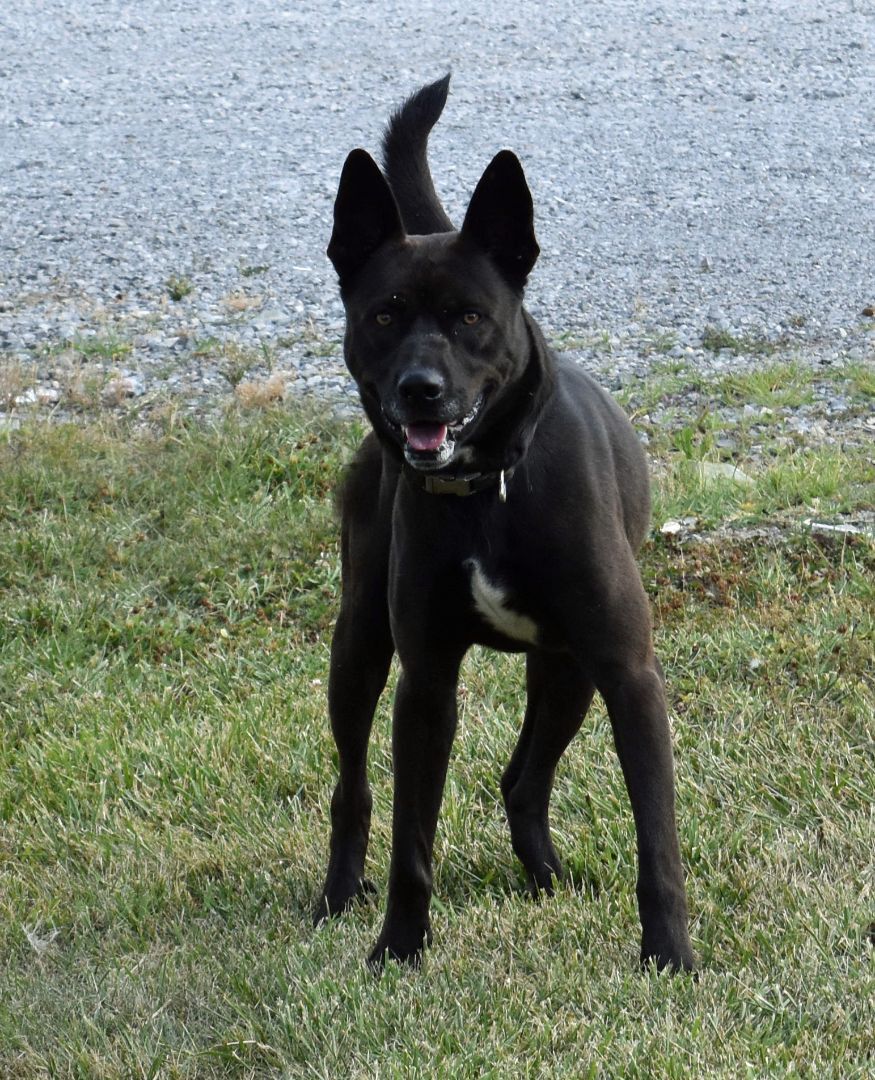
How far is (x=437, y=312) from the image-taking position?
3377mm

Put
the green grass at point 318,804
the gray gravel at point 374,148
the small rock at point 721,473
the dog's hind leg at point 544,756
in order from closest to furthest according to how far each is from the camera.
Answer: the green grass at point 318,804 < the dog's hind leg at point 544,756 < the small rock at point 721,473 < the gray gravel at point 374,148

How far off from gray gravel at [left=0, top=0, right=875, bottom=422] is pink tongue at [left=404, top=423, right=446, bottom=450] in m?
3.87

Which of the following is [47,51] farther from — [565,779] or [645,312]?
[565,779]

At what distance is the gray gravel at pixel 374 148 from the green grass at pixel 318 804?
4.15 feet

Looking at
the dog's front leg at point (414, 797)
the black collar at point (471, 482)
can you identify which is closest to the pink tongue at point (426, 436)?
the black collar at point (471, 482)

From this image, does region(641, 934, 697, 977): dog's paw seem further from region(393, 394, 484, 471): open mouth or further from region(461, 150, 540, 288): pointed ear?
region(461, 150, 540, 288): pointed ear

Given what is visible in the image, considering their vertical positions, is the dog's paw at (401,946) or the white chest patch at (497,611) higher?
the white chest patch at (497,611)

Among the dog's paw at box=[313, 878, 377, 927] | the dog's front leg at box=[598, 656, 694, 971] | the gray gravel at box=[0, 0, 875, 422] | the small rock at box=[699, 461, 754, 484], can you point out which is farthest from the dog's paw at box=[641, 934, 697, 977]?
the gray gravel at box=[0, 0, 875, 422]

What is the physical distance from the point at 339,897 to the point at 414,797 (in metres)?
0.57

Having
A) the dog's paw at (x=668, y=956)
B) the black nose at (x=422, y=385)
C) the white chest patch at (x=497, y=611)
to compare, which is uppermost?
the black nose at (x=422, y=385)

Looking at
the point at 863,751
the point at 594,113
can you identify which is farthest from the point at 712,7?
the point at 863,751

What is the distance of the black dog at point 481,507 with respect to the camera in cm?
331

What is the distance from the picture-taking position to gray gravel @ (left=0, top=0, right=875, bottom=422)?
7977 millimetres

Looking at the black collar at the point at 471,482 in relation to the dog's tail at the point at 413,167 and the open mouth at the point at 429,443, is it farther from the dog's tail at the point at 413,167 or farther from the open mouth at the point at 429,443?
the dog's tail at the point at 413,167
